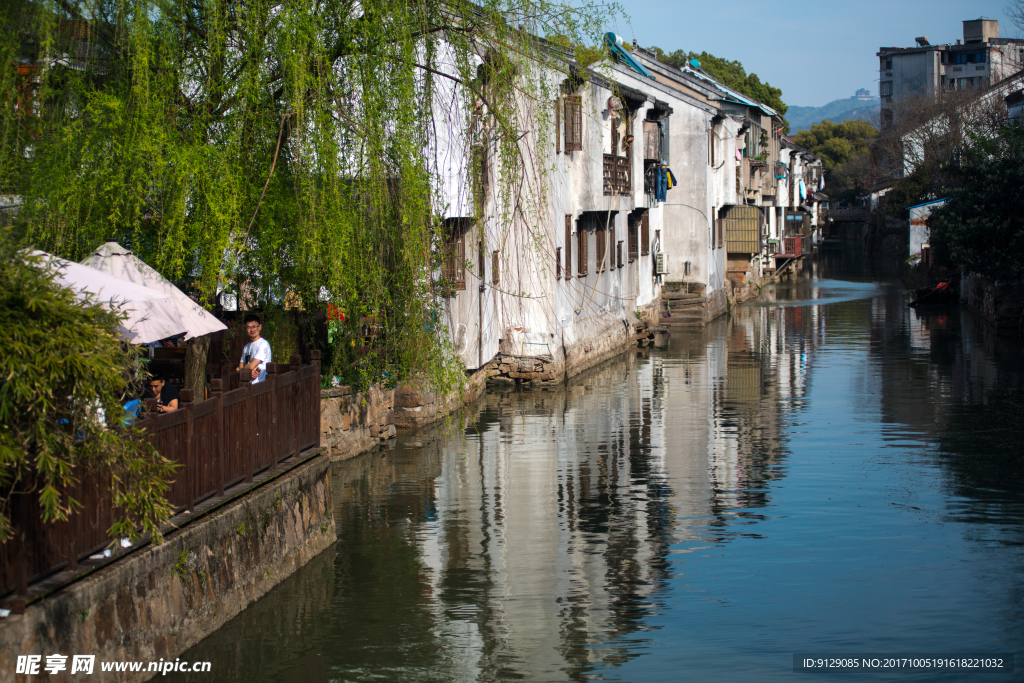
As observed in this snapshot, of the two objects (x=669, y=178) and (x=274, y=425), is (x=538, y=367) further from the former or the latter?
(x=669, y=178)

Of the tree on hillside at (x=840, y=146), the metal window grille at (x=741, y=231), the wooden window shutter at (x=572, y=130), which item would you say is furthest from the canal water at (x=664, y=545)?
the tree on hillside at (x=840, y=146)

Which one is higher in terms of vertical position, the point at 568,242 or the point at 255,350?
the point at 568,242

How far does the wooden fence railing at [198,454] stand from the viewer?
7090mm

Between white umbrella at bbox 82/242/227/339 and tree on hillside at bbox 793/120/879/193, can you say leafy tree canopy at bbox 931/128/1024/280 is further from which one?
tree on hillside at bbox 793/120/879/193

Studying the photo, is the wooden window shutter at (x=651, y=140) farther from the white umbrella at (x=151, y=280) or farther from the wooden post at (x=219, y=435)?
the wooden post at (x=219, y=435)

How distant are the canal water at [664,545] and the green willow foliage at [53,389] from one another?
2.44 m

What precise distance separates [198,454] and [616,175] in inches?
873

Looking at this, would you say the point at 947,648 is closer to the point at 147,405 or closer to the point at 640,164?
the point at 147,405

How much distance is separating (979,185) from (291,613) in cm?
2935

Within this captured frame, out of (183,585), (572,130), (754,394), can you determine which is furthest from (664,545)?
(572,130)

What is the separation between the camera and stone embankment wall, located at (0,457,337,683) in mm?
7086

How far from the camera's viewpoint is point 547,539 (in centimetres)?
1299

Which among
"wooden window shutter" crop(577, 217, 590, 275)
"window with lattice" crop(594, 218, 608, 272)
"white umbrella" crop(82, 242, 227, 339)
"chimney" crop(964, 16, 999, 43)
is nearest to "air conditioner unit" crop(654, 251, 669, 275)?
"window with lattice" crop(594, 218, 608, 272)

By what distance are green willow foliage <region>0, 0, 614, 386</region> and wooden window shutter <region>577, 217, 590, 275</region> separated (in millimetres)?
15858
